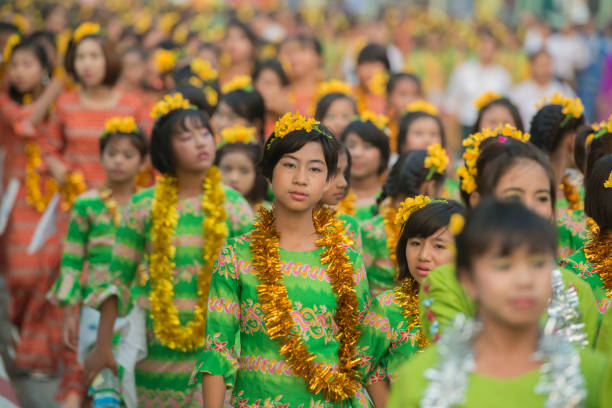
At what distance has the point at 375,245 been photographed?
235 inches

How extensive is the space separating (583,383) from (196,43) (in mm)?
12195

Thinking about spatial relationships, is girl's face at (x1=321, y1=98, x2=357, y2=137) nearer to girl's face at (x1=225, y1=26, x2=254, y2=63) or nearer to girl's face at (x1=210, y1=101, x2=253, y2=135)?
girl's face at (x1=210, y1=101, x2=253, y2=135)

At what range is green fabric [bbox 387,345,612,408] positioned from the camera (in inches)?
115

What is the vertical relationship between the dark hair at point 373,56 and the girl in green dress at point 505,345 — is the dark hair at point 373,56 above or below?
above

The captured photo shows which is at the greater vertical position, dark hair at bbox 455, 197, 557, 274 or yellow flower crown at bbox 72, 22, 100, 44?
yellow flower crown at bbox 72, 22, 100, 44

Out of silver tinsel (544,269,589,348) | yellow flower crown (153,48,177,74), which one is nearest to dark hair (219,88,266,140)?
yellow flower crown (153,48,177,74)

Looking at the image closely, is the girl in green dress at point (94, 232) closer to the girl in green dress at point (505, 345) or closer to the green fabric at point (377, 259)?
the green fabric at point (377, 259)

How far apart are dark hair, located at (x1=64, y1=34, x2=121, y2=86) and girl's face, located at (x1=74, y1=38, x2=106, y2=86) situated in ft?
0.10

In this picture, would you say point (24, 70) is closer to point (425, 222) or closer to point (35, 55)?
point (35, 55)

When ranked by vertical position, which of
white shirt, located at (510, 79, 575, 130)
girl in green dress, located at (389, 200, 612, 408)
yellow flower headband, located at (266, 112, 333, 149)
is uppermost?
white shirt, located at (510, 79, 575, 130)

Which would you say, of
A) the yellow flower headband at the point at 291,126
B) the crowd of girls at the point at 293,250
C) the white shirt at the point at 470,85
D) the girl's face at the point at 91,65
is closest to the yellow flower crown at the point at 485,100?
the crowd of girls at the point at 293,250

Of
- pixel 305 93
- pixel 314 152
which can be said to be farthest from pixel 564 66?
pixel 314 152

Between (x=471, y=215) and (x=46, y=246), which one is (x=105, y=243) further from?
(x=471, y=215)

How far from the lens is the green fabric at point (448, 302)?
3352mm
